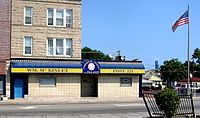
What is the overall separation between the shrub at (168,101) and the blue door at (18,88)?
27.0 m

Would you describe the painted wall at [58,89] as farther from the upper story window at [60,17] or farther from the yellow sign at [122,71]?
the upper story window at [60,17]

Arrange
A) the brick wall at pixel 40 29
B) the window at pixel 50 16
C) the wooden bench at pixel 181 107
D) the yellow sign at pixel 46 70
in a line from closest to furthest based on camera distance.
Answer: the wooden bench at pixel 181 107
the yellow sign at pixel 46 70
the brick wall at pixel 40 29
the window at pixel 50 16

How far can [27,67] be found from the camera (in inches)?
1522

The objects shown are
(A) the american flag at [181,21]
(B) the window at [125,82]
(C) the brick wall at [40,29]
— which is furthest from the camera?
(B) the window at [125,82]

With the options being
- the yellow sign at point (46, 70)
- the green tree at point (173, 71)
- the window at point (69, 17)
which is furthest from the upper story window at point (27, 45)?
the green tree at point (173, 71)

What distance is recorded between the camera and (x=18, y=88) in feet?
130

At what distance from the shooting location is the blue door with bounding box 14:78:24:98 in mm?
39469

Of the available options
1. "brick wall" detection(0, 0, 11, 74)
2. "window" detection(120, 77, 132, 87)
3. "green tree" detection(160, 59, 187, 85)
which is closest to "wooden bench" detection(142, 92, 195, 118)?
"brick wall" detection(0, 0, 11, 74)

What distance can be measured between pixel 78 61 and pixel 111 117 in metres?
23.0

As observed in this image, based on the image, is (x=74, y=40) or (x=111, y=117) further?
(x=74, y=40)

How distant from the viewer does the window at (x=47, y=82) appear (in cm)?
4038

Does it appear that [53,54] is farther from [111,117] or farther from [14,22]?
[111,117]

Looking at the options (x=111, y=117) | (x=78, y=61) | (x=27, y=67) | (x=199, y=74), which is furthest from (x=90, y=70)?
(x=199, y=74)

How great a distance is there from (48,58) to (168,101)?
27.8m
